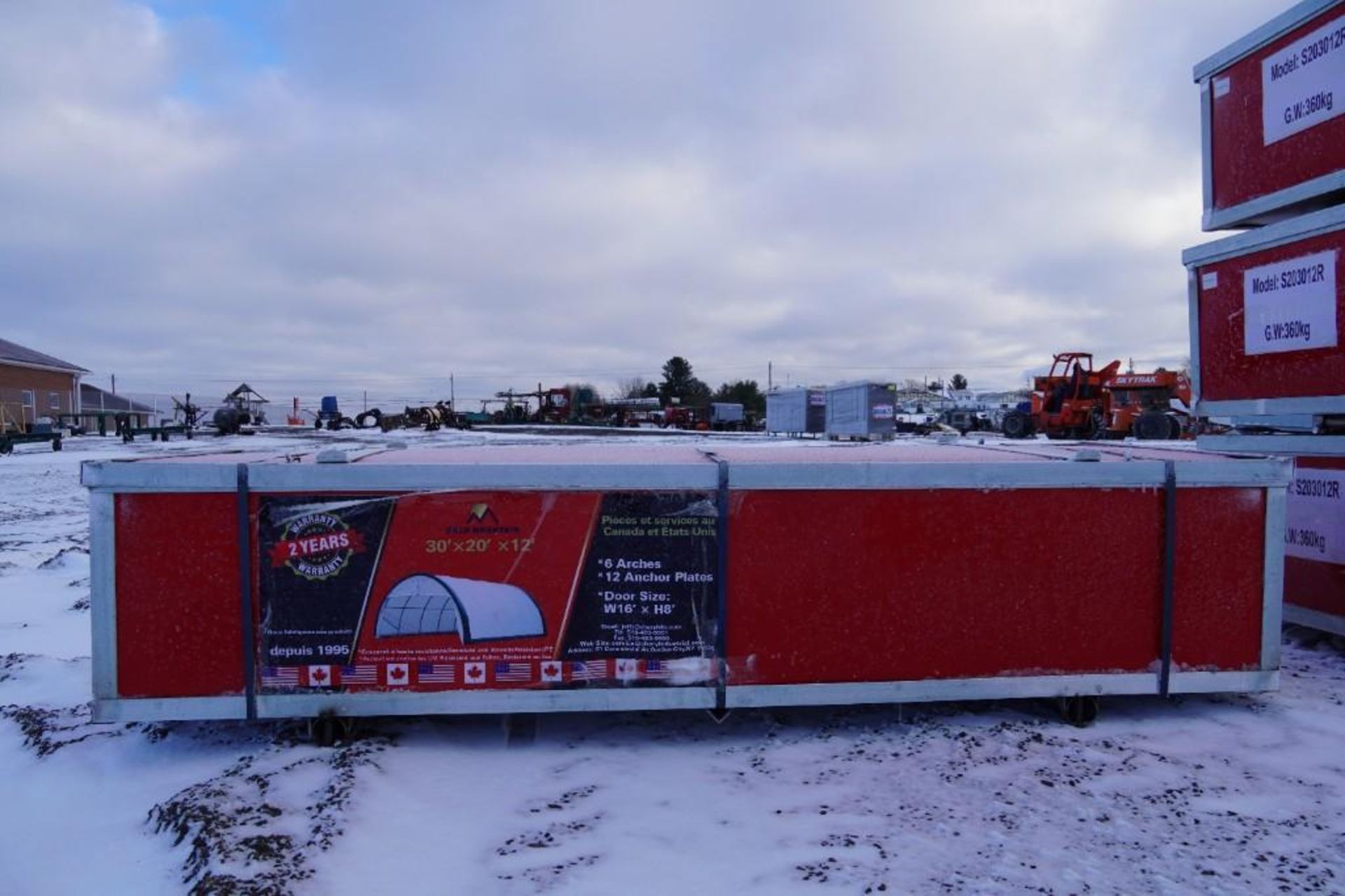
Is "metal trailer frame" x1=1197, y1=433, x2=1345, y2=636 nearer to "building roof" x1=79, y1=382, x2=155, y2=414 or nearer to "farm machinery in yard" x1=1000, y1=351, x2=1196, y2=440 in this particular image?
"farm machinery in yard" x1=1000, y1=351, x2=1196, y2=440

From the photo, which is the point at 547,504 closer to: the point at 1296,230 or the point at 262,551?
the point at 262,551

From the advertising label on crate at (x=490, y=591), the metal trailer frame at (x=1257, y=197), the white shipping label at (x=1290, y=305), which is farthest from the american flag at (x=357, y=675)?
the metal trailer frame at (x=1257, y=197)

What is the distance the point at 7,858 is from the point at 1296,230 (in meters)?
7.15

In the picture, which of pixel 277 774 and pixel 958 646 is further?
pixel 958 646

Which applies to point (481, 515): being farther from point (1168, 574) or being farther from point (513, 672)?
point (1168, 574)

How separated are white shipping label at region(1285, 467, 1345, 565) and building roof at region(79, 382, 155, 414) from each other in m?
80.2

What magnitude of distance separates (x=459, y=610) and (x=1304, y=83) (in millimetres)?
5889

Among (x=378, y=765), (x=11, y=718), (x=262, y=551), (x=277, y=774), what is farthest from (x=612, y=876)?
(x=11, y=718)

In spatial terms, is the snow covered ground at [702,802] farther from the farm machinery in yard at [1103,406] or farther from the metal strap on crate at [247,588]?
the farm machinery in yard at [1103,406]

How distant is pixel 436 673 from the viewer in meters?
3.53

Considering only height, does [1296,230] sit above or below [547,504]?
above

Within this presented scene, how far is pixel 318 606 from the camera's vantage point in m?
3.52

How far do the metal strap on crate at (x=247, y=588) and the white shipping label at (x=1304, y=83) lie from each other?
633cm

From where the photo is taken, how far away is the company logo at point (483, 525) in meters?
3.55
